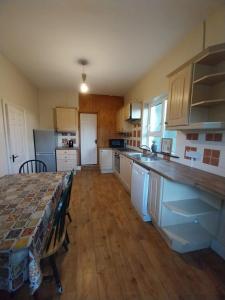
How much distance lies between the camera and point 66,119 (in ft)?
15.1

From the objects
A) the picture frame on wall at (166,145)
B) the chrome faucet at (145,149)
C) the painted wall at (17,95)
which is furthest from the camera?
the chrome faucet at (145,149)

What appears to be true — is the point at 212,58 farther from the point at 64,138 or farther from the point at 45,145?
the point at 64,138

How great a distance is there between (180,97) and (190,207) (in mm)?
1408

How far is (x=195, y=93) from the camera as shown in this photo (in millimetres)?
1725

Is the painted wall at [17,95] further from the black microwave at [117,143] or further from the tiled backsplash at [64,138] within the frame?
the black microwave at [117,143]

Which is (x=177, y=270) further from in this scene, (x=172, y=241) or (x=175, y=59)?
(x=175, y=59)

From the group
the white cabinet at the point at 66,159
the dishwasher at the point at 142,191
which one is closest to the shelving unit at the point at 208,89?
the dishwasher at the point at 142,191

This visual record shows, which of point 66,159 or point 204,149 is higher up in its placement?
point 204,149

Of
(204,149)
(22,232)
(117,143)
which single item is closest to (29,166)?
(117,143)

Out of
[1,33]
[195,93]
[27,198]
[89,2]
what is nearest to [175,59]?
[195,93]

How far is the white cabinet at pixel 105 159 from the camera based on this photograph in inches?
181

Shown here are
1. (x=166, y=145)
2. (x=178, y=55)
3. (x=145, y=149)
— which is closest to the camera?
(x=178, y=55)

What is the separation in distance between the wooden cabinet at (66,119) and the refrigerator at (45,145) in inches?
18.3

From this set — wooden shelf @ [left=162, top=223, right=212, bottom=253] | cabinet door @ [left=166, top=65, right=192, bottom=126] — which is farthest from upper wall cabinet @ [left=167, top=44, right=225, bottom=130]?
wooden shelf @ [left=162, top=223, right=212, bottom=253]
